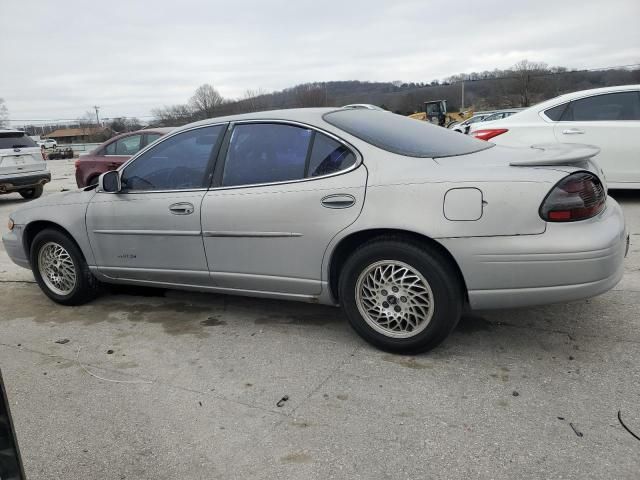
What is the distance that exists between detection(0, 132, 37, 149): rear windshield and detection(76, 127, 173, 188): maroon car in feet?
6.94

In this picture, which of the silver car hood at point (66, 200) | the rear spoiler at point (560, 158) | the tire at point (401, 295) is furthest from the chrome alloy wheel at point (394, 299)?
the silver car hood at point (66, 200)

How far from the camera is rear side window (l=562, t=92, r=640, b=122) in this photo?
6723mm

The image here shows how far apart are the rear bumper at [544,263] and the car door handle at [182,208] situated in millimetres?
1768

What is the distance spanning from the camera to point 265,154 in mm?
3520

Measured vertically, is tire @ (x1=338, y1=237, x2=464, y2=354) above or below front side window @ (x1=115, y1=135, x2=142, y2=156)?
below

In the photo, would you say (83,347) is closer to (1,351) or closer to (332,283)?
(1,351)

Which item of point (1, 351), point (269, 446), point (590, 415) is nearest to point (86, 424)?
point (269, 446)

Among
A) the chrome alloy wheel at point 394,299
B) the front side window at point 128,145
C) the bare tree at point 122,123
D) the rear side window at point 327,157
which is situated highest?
the bare tree at point 122,123

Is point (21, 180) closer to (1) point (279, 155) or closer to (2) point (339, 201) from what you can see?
(1) point (279, 155)

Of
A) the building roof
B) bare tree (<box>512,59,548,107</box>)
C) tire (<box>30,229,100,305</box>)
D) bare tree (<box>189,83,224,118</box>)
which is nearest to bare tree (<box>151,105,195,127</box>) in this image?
bare tree (<box>189,83,224,118</box>)

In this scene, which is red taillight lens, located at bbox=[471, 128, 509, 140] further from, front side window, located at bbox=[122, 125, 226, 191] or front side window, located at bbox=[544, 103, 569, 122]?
front side window, located at bbox=[122, 125, 226, 191]

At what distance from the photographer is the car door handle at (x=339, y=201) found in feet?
10.1

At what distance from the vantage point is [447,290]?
2910 mm

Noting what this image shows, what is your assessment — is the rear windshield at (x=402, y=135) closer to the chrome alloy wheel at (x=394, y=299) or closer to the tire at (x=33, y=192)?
the chrome alloy wheel at (x=394, y=299)
